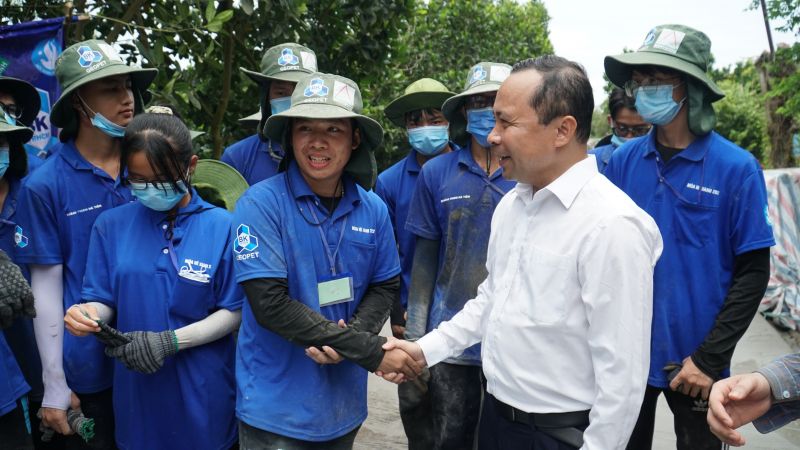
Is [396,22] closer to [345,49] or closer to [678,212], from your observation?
[345,49]

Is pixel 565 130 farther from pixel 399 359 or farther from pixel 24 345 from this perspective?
pixel 24 345

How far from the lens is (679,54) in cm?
324

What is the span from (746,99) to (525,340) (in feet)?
79.3

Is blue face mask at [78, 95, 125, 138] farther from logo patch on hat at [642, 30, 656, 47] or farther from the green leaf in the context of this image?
logo patch on hat at [642, 30, 656, 47]

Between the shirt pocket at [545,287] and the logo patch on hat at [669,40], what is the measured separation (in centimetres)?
150

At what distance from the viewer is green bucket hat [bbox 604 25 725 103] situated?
10.5 ft

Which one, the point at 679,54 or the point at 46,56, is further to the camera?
the point at 46,56

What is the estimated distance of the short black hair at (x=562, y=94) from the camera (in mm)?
2338

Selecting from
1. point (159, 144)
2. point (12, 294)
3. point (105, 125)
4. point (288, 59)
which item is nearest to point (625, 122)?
point (288, 59)

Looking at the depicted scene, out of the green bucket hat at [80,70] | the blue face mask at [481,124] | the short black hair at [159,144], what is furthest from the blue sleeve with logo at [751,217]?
the green bucket hat at [80,70]

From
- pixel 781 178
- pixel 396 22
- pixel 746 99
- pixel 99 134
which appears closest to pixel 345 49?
pixel 396 22

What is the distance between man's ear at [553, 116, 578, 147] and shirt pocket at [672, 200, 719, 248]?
104cm

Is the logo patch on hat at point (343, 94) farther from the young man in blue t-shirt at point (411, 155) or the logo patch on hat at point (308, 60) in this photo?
the logo patch on hat at point (308, 60)

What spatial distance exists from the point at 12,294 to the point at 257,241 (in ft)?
3.10
